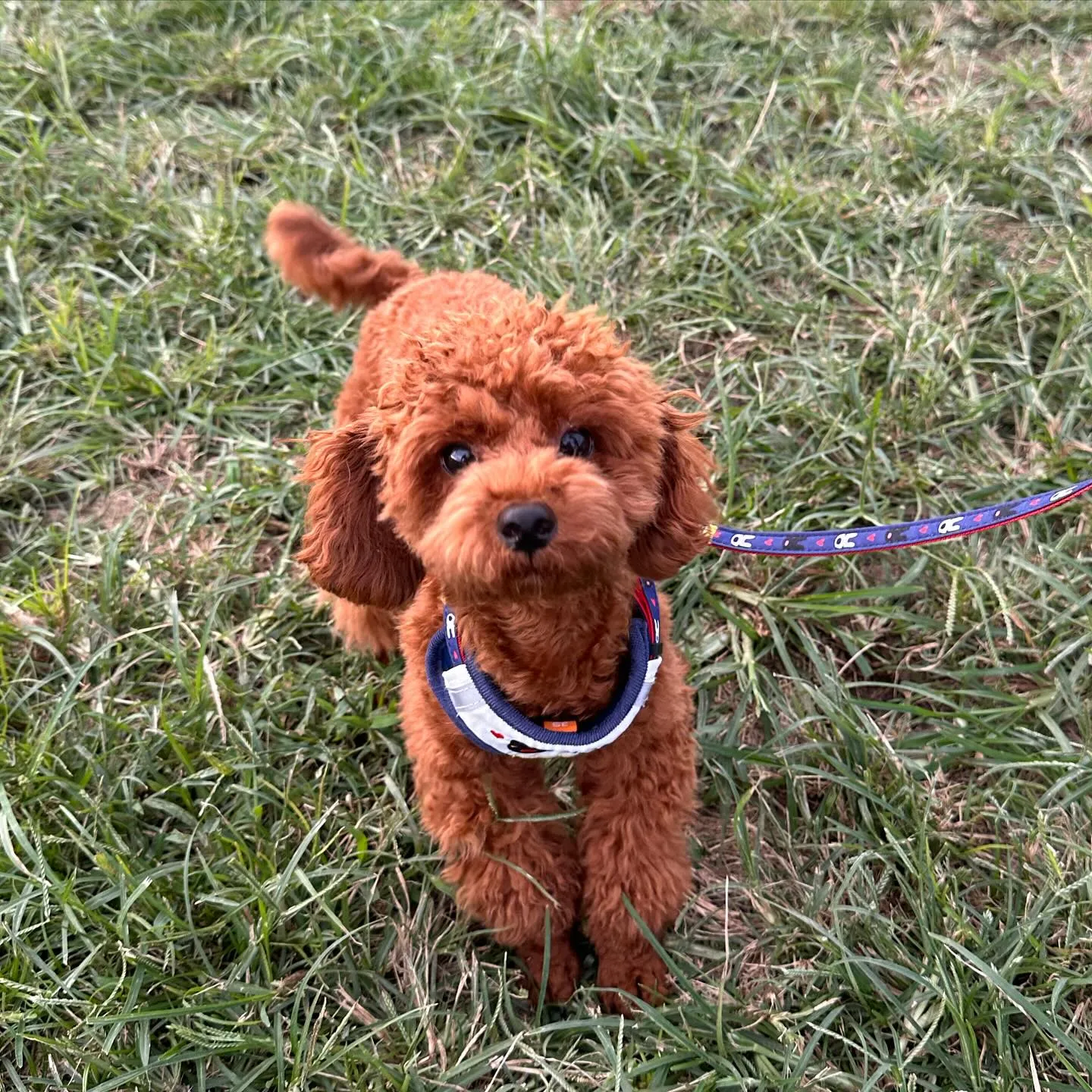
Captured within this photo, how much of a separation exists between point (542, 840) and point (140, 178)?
376 cm

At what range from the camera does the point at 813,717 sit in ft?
8.68

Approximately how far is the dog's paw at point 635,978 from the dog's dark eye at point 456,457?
1.35 metres

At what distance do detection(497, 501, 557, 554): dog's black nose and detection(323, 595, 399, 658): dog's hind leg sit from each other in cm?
123

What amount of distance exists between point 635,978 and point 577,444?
1.40 m

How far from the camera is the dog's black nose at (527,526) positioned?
1649mm

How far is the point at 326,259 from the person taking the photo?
10.6 feet

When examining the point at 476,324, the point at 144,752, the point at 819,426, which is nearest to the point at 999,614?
the point at 819,426

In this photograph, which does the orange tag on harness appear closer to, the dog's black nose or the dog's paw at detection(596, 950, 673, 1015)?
the dog's black nose

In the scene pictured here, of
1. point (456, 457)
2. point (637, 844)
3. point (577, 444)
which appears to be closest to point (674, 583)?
point (637, 844)

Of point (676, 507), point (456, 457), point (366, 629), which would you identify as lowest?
point (366, 629)

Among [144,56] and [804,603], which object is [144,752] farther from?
[144,56]

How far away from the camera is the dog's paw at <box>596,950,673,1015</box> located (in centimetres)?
233

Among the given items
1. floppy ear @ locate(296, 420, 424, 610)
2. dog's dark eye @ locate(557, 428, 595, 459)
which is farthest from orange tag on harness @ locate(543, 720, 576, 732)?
dog's dark eye @ locate(557, 428, 595, 459)

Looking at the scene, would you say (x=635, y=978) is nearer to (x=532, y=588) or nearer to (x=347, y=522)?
(x=532, y=588)
